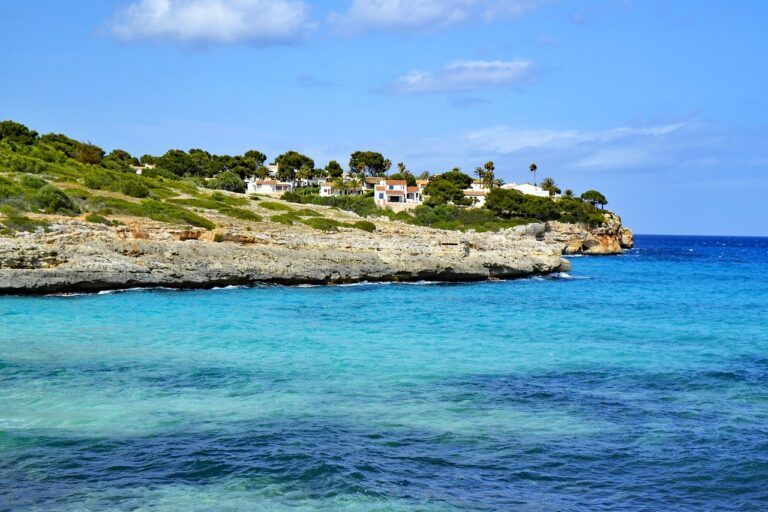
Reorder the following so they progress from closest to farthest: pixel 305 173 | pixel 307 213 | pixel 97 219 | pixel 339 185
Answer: pixel 97 219 → pixel 307 213 → pixel 339 185 → pixel 305 173

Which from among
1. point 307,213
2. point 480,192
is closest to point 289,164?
point 480,192

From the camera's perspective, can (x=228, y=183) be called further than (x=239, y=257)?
Yes

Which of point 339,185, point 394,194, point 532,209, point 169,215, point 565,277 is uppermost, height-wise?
point 339,185

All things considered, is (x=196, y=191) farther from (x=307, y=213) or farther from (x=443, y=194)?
(x=443, y=194)

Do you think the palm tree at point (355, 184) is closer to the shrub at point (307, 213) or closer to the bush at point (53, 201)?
the shrub at point (307, 213)

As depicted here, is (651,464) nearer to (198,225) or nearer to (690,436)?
(690,436)

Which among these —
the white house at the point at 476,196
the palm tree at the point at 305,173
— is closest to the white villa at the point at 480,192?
the white house at the point at 476,196

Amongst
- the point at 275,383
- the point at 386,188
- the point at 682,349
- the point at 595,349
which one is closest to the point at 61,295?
the point at 275,383

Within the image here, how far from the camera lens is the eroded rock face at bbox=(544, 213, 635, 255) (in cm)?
10012

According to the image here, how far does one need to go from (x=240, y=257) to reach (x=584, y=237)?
73989 mm

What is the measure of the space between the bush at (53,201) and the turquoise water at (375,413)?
17.8 metres

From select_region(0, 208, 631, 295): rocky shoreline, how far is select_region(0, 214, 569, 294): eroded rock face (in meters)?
0.05

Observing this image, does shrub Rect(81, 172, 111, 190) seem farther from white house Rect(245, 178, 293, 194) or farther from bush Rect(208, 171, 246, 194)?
white house Rect(245, 178, 293, 194)

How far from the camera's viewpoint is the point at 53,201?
43656 millimetres
